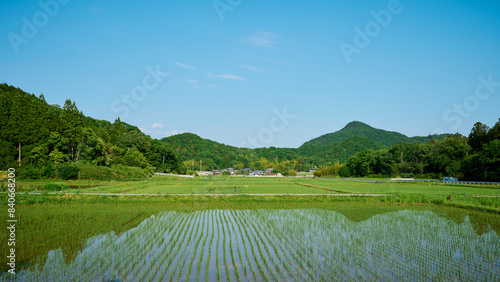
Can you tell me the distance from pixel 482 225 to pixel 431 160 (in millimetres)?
50980

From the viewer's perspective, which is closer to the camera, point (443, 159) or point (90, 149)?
point (90, 149)

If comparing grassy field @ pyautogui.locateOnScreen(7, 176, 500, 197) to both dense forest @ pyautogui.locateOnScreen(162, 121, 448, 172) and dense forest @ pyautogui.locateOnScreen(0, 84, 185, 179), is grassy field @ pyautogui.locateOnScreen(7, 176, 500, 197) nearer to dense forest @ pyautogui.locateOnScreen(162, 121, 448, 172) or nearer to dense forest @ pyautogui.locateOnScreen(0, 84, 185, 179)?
dense forest @ pyautogui.locateOnScreen(0, 84, 185, 179)

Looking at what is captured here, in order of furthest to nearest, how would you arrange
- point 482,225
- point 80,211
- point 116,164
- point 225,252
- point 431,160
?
1. point 431,160
2. point 116,164
3. point 80,211
4. point 482,225
5. point 225,252

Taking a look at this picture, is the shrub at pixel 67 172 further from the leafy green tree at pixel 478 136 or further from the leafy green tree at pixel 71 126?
the leafy green tree at pixel 478 136

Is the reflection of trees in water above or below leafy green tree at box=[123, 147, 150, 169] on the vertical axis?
below

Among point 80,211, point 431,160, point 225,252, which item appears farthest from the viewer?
point 431,160

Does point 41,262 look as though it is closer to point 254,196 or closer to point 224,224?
point 224,224

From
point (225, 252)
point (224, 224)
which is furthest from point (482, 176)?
point (225, 252)

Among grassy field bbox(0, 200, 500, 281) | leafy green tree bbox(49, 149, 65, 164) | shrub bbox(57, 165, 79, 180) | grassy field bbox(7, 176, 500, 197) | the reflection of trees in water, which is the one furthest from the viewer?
leafy green tree bbox(49, 149, 65, 164)

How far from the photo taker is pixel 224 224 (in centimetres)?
1528

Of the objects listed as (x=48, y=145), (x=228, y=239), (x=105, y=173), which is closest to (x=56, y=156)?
(x=48, y=145)

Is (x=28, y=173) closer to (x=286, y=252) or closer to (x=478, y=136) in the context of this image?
(x=286, y=252)

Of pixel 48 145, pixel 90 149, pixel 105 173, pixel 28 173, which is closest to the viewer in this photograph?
pixel 28 173

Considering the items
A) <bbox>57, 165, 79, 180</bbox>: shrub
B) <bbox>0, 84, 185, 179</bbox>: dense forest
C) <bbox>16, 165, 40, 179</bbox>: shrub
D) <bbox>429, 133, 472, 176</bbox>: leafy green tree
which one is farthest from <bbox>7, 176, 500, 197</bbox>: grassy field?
<bbox>429, 133, 472, 176</bbox>: leafy green tree
